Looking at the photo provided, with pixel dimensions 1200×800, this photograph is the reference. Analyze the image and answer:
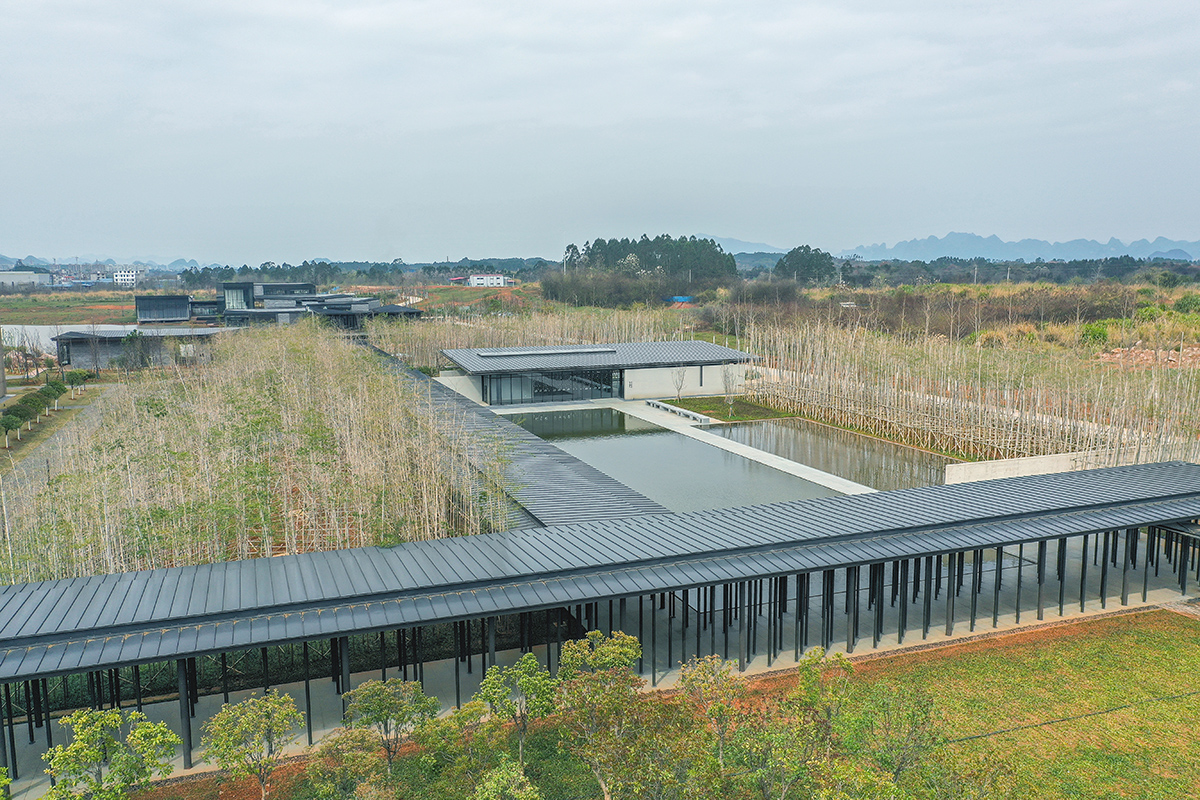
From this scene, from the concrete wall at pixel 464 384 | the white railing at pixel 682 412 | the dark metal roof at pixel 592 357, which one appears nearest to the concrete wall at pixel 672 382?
the dark metal roof at pixel 592 357

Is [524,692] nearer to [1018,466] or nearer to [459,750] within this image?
[459,750]

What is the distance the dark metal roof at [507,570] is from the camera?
9.13m

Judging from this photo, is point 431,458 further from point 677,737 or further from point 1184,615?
point 1184,615

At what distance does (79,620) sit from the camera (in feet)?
30.5

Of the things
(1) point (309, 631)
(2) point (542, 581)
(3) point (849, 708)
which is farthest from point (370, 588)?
(3) point (849, 708)

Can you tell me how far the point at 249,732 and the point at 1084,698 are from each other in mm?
10116

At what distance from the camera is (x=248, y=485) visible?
17172 millimetres

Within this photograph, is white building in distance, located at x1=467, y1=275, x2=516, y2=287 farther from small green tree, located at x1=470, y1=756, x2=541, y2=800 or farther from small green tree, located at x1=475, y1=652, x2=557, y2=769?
small green tree, located at x1=470, y1=756, x2=541, y2=800

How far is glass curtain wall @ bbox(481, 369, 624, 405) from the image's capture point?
1339 inches

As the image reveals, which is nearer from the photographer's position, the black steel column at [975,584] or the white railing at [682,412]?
the black steel column at [975,584]

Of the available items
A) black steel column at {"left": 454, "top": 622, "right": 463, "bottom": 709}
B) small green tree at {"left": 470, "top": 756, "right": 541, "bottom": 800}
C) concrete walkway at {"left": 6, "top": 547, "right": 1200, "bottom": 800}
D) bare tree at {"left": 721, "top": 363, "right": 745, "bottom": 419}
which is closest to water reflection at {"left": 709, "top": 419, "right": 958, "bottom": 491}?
bare tree at {"left": 721, "top": 363, "right": 745, "bottom": 419}

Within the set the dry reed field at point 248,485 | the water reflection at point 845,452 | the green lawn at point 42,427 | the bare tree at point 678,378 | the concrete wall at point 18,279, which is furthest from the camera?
the concrete wall at point 18,279

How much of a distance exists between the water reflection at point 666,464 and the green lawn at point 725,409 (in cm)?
290

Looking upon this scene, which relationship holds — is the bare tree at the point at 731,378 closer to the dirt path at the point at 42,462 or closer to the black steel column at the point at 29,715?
the dirt path at the point at 42,462
